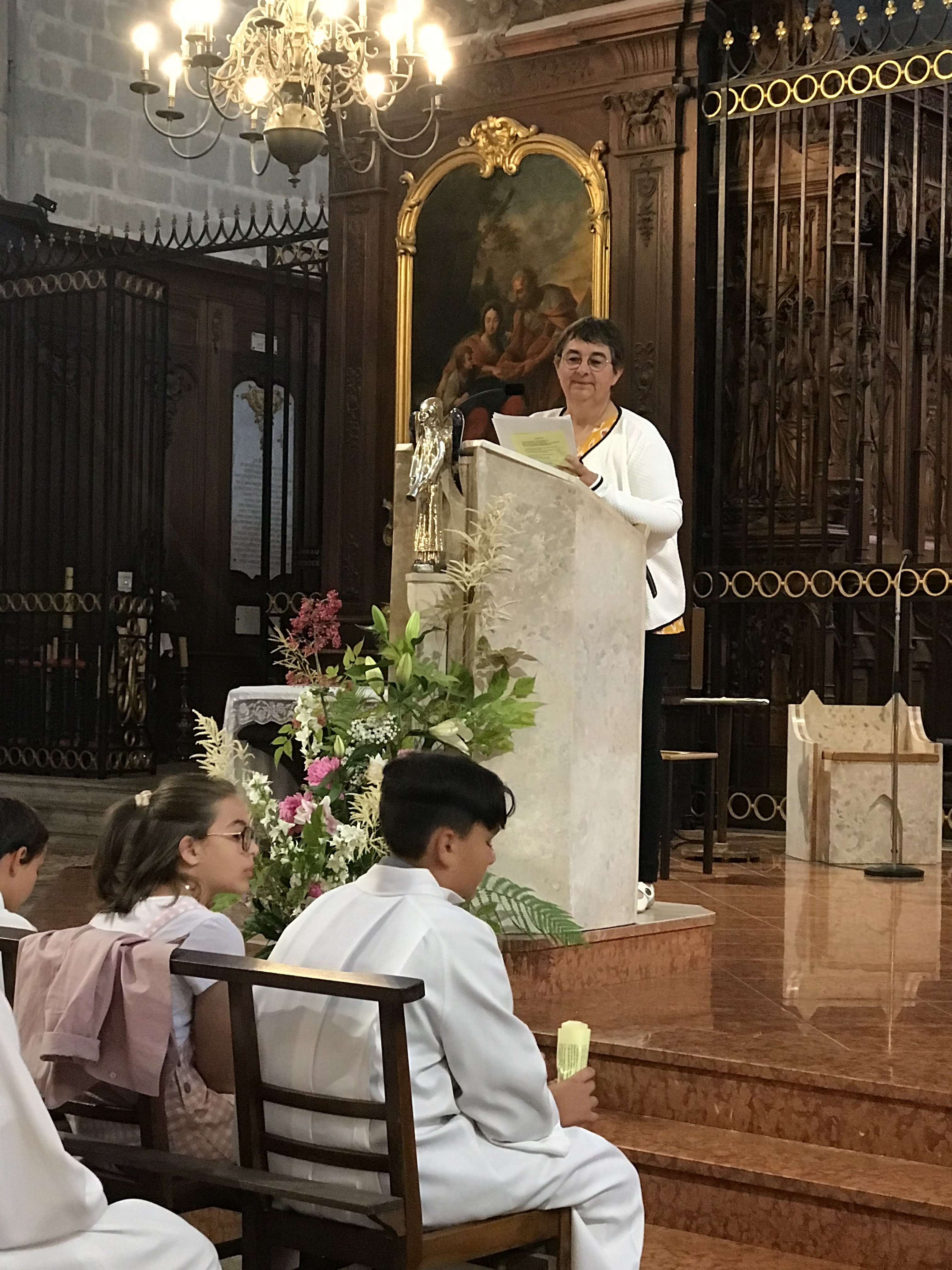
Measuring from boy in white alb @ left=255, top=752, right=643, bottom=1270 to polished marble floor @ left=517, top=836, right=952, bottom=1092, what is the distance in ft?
4.40

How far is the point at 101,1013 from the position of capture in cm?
266

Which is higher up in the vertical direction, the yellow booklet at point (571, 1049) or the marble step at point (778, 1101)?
the yellow booklet at point (571, 1049)

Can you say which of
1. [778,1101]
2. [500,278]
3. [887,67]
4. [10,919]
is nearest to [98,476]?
[500,278]

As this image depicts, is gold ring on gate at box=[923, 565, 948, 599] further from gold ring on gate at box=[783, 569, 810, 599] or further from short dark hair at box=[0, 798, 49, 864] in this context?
short dark hair at box=[0, 798, 49, 864]

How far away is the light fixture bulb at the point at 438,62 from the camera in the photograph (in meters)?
7.48

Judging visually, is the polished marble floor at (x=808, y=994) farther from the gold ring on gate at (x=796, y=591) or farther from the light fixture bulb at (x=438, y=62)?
the light fixture bulb at (x=438, y=62)

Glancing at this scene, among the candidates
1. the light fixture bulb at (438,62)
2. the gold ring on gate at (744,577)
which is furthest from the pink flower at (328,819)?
the gold ring on gate at (744,577)

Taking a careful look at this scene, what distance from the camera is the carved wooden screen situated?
8.59 meters

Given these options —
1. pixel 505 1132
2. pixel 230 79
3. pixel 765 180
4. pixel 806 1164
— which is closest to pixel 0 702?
pixel 230 79

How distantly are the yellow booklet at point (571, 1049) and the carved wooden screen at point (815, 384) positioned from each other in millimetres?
5850

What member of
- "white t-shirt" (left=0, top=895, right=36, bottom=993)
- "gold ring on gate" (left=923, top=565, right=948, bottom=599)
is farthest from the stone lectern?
"gold ring on gate" (left=923, top=565, right=948, bottom=599)

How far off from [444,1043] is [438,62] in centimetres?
578

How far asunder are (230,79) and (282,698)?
2.87 m

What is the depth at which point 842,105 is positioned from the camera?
9.20 metres
